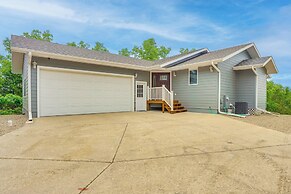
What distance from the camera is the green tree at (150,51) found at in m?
23.8

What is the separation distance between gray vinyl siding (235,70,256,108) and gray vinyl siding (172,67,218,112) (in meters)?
2.29

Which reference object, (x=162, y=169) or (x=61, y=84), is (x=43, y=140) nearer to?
(x=162, y=169)

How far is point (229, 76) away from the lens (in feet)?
33.3

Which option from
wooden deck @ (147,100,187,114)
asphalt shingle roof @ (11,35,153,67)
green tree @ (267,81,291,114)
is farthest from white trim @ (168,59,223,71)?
green tree @ (267,81,291,114)

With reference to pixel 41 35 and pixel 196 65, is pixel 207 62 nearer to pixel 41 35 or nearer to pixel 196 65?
pixel 196 65

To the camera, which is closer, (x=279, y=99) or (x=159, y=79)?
(x=159, y=79)

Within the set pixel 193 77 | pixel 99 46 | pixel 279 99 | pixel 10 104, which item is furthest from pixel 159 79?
pixel 99 46

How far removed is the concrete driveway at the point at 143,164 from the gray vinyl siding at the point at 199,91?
212 inches

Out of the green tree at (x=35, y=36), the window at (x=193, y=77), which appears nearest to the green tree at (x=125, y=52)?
the green tree at (x=35, y=36)

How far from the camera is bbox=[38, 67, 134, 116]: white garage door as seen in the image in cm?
786

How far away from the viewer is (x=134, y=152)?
129 inches

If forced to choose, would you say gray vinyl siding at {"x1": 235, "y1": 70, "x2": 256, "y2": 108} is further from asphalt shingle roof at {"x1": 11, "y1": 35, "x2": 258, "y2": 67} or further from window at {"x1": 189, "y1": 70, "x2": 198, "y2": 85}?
window at {"x1": 189, "y1": 70, "x2": 198, "y2": 85}

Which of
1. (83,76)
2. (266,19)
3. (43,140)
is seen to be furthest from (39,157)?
(266,19)

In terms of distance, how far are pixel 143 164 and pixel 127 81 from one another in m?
8.27
